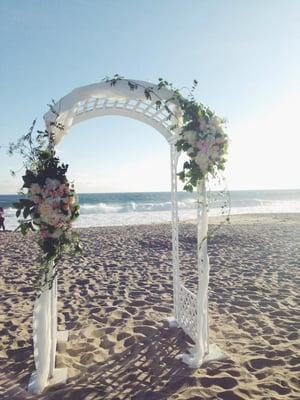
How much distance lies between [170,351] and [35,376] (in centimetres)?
160

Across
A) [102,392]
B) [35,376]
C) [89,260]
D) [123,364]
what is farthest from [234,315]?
[89,260]

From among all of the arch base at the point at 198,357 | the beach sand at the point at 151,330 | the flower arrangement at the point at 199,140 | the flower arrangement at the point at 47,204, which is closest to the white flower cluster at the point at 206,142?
the flower arrangement at the point at 199,140

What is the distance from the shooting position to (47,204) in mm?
3459

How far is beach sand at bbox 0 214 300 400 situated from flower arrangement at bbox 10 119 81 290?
1242 mm

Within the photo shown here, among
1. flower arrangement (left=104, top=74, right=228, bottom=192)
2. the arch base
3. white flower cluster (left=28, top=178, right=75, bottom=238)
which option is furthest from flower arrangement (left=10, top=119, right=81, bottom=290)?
the arch base

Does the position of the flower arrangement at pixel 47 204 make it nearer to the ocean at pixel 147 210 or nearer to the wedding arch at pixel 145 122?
the wedding arch at pixel 145 122

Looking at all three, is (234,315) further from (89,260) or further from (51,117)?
(89,260)

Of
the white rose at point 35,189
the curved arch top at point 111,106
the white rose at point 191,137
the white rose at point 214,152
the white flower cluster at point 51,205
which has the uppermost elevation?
the curved arch top at point 111,106

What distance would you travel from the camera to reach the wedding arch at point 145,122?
3740 millimetres

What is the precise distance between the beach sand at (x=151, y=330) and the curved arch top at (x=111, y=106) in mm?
2601

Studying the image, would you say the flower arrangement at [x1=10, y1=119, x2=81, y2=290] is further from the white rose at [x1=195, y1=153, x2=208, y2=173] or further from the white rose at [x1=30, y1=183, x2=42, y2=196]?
the white rose at [x1=195, y1=153, x2=208, y2=173]

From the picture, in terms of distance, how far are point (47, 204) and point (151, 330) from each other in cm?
254

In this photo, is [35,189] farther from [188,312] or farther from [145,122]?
[188,312]

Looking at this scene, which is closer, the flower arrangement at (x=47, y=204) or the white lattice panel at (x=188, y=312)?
the flower arrangement at (x=47, y=204)
